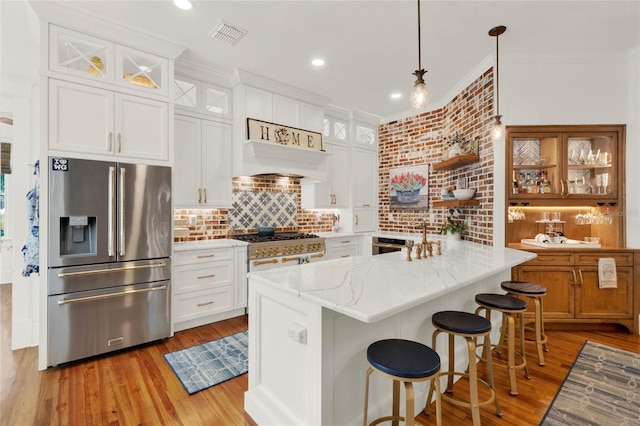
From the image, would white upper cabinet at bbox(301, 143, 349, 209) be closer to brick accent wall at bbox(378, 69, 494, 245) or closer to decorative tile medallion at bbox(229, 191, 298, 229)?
decorative tile medallion at bbox(229, 191, 298, 229)

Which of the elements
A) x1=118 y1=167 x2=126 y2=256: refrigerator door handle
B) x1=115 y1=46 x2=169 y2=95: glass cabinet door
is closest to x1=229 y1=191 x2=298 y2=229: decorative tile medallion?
x1=118 y1=167 x2=126 y2=256: refrigerator door handle

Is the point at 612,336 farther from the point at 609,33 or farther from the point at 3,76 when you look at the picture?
the point at 3,76

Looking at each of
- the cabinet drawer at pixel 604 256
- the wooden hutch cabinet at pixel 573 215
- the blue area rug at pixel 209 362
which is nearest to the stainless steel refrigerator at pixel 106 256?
the blue area rug at pixel 209 362

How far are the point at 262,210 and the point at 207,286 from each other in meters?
1.44

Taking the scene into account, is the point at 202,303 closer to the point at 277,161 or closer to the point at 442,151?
the point at 277,161

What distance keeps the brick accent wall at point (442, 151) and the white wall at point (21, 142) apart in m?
4.60

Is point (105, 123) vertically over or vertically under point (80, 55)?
under

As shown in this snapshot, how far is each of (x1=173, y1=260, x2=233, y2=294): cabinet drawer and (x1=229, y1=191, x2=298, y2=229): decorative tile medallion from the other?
81 cm

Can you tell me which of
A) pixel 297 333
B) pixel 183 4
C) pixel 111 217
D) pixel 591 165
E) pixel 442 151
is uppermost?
pixel 183 4

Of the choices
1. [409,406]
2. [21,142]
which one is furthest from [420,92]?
[21,142]

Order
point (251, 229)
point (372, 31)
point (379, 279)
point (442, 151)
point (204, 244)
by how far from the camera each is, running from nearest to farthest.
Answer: point (379, 279) → point (372, 31) → point (204, 244) → point (251, 229) → point (442, 151)

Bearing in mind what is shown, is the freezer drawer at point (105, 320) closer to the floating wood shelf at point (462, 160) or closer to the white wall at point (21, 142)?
the white wall at point (21, 142)

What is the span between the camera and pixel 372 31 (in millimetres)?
2838

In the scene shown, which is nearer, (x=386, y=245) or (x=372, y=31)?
(x=372, y=31)
